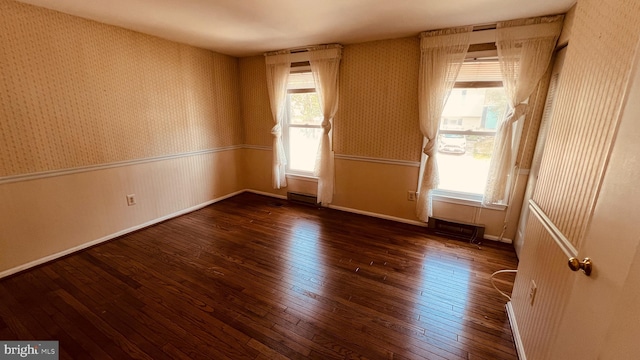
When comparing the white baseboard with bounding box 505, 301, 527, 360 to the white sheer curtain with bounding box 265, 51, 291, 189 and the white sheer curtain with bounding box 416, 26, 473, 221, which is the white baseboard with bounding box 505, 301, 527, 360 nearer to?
the white sheer curtain with bounding box 416, 26, 473, 221

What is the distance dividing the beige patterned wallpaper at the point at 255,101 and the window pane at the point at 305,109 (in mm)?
402

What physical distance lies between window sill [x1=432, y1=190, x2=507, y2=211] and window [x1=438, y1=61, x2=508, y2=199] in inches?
0.7

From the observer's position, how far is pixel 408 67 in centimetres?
303

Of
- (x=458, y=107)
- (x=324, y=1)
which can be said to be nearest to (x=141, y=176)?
(x=324, y=1)

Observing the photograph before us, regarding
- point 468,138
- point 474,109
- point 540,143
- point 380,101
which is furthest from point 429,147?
point 540,143

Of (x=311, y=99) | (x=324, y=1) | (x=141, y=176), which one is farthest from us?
(x=311, y=99)

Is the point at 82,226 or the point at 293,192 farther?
the point at 293,192

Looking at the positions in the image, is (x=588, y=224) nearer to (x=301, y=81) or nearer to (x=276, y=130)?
(x=301, y=81)

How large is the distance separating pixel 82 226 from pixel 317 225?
2556 mm

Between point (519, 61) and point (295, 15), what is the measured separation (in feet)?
7.27

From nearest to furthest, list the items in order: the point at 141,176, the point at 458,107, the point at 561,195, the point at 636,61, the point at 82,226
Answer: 1. the point at 636,61
2. the point at 561,195
3. the point at 82,226
4. the point at 458,107
5. the point at 141,176

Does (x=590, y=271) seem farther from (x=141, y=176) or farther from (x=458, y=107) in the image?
(x=141, y=176)

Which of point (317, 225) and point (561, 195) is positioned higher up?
point (561, 195)

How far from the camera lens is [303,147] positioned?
162 inches
